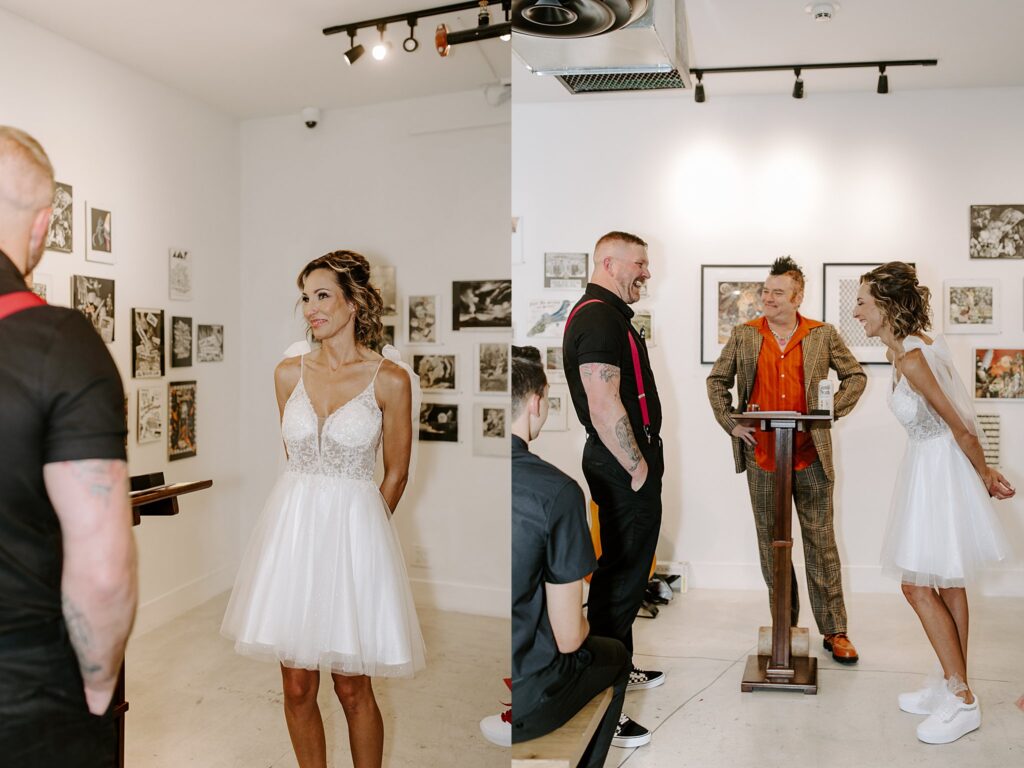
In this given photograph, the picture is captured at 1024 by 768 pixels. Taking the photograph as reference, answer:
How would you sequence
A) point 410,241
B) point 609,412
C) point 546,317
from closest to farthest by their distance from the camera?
point 410,241
point 546,317
point 609,412

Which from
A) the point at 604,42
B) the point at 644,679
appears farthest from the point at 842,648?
the point at 604,42

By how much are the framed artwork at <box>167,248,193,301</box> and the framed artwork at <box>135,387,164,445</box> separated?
9 centimetres

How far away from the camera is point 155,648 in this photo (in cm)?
67

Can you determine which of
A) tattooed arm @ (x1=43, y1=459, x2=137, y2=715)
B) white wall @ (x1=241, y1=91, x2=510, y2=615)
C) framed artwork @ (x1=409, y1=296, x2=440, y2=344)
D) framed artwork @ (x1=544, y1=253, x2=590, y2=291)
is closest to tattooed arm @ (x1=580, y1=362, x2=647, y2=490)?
framed artwork @ (x1=544, y1=253, x2=590, y2=291)

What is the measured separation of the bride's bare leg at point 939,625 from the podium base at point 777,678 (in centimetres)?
29

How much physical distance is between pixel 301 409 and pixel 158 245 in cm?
20

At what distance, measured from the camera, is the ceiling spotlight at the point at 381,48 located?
0.78 m

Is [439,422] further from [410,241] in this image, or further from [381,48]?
[381,48]

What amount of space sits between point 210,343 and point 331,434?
0.15 metres

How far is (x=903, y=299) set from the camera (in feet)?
5.92

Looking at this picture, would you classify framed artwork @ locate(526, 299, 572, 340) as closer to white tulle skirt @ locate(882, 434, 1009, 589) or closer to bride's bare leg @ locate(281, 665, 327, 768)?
bride's bare leg @ locate(281, 665, 327, 768)

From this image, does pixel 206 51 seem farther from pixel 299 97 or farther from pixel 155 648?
pixel 155 648

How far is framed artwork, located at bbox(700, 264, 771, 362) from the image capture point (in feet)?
5.87

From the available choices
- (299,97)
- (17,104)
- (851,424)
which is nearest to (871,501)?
(851,424)
